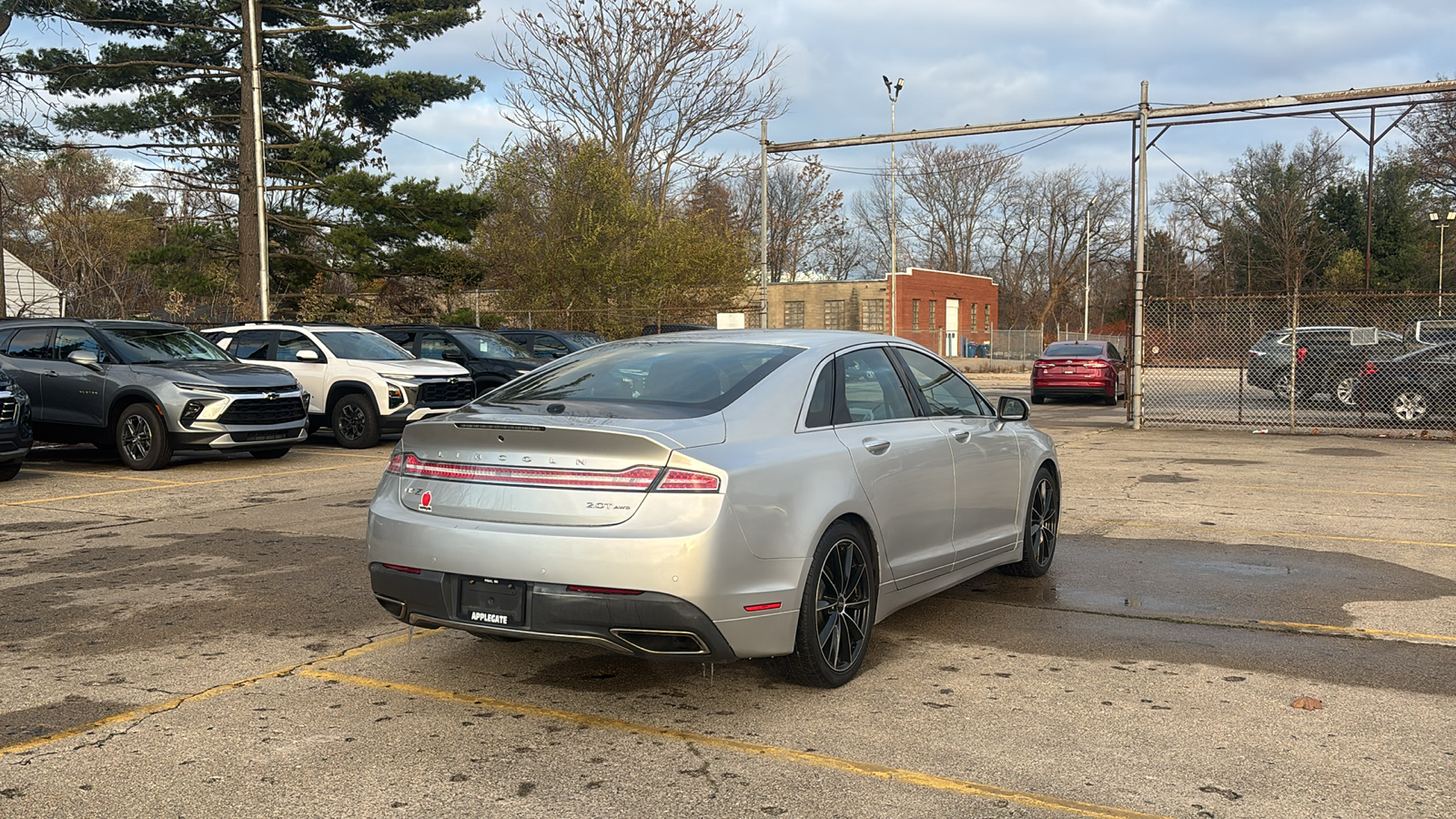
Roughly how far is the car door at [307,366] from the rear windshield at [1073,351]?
688 inches

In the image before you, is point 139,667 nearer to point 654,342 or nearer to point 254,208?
point 654,342

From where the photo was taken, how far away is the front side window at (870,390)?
18.5 ft

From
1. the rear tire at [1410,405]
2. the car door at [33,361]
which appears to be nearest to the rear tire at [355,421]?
the car door at [33,361]

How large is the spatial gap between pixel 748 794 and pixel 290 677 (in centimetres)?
238

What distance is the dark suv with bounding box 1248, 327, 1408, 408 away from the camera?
21062 mm

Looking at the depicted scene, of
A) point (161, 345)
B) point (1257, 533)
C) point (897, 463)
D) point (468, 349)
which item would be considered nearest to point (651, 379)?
point (897, 463)

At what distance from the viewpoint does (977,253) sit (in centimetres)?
7750

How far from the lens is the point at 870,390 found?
590 centimetres

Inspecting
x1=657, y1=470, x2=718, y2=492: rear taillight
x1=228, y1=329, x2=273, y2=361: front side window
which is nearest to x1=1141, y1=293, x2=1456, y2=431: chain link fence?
x1=228, y1=329, x2=273, y2=361: front side window

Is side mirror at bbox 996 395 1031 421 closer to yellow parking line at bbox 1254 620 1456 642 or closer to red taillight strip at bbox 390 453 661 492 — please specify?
yellow parking line at bbox 1254 620 1456 642

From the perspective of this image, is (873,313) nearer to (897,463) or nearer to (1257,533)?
(1257,533)

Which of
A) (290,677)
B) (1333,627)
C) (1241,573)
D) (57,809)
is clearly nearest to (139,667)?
→ (290,677)

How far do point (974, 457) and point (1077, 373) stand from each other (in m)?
22.3

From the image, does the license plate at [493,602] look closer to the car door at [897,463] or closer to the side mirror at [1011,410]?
the car door at [897,463]
